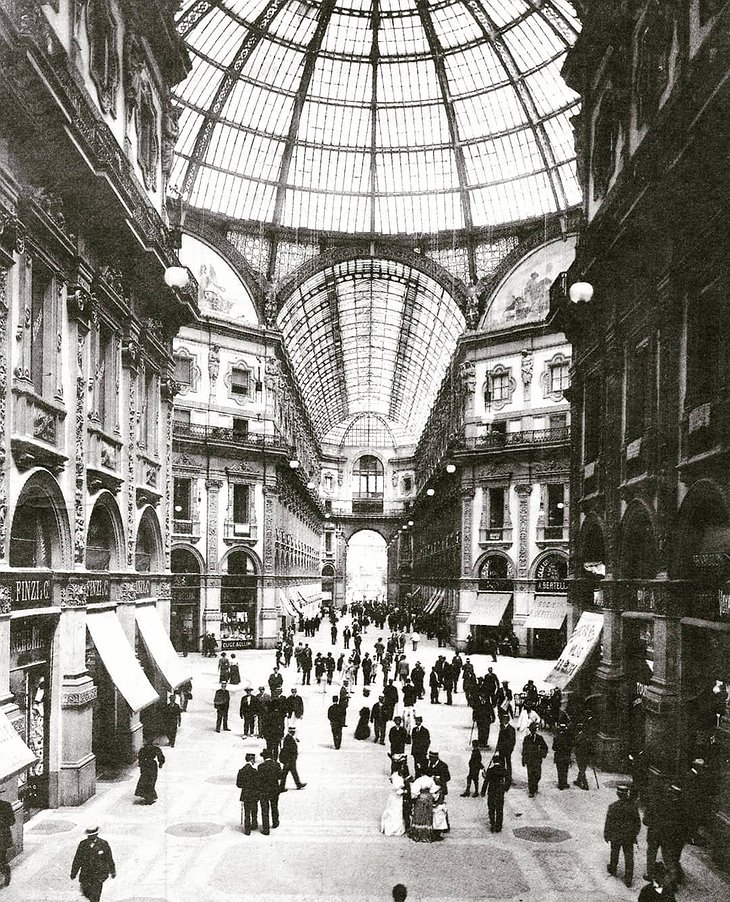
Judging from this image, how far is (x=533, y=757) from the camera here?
50.0 feet

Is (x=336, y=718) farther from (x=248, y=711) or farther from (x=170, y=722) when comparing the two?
(x=170, y=722)

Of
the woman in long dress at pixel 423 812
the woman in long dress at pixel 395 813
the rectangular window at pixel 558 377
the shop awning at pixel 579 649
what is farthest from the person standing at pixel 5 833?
the rectangular window at pixel 558 377

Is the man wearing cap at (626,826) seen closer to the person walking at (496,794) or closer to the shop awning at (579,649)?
the person walking at (496,794)

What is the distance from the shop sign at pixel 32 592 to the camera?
12.9 m

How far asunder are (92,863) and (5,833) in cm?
208

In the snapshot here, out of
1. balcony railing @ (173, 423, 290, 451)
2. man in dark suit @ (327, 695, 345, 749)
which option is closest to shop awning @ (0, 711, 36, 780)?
man in dark suit @ (327, 695, 345, 749)

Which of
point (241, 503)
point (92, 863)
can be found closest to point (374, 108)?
point (241, 503)

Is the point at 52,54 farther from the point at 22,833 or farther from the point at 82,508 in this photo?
the point at 22,833

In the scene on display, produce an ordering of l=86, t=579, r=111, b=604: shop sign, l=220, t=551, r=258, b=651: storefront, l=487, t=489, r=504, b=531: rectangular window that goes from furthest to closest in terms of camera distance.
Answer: l=487, t=489, r=504, b=531: rectangular window
l=220, t=551, r=258, b=651: storefront
l=86, t=579, r=111, b=604: shop sign

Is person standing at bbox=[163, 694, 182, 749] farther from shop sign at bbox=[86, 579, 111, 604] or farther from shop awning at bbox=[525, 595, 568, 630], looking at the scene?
shop awning at bbox=[525, 595, 568, 630]

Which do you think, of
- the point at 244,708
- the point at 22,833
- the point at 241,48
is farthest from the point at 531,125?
the point at 22,833

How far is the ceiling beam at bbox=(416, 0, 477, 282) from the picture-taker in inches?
1570

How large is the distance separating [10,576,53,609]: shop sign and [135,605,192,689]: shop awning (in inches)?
207

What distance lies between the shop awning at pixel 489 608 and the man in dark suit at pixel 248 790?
28.4 m
